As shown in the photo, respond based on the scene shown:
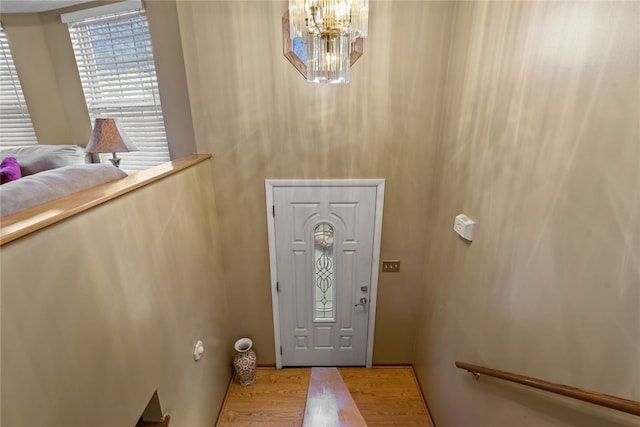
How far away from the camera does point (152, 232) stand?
149 centimetres

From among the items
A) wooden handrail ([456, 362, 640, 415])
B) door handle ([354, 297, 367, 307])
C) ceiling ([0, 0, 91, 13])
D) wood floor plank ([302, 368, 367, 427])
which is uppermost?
ceiling ([0, 0, 91, 13])

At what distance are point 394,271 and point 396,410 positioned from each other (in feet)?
3.99

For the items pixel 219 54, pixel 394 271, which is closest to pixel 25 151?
pixel 219 54

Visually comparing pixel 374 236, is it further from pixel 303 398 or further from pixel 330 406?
pixel 303 398

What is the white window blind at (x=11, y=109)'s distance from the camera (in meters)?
2.68

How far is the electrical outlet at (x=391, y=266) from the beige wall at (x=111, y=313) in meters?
1.56

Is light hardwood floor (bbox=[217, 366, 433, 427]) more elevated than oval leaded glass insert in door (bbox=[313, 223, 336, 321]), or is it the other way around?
oval leaded glass insert in door (bbox=[313, 223, 336, 321])

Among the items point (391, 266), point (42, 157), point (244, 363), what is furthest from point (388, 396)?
point (42, 157)

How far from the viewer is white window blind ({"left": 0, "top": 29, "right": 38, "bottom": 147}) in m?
2.68

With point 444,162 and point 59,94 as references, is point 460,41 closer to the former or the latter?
point 444,162

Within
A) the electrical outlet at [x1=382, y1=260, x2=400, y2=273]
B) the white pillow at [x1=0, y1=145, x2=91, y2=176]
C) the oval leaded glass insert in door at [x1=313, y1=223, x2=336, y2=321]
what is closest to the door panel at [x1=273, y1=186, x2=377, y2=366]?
the oval leaded glass insert in door at [x1=313, y1=223, x2=336, y2=321]

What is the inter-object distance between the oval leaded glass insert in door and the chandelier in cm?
149

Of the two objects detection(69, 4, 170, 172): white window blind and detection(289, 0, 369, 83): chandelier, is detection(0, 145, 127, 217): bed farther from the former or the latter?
detection(69, 4, 170, 172): white window blind

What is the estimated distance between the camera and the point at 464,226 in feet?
5.98
